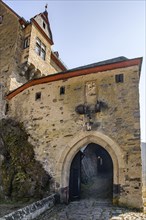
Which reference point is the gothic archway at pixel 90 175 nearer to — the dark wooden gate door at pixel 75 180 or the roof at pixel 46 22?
the dark wooden gate door at pixel 75 180

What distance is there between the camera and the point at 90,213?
6059mm

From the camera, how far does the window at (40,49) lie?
12.8m

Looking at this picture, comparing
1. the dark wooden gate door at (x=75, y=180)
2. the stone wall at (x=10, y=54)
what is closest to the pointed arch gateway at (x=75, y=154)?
the dark wooden gate door at (x=75, y=180)

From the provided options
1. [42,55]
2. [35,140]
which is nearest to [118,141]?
[35,140]

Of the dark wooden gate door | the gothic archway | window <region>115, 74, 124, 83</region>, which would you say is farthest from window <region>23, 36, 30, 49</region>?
the dark wooden gate door

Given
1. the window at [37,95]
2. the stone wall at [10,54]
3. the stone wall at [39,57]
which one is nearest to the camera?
the window at [37,95]

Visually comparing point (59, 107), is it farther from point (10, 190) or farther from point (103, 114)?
point (10, 190)

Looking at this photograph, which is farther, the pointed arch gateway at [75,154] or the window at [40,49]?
the window at [40,49]

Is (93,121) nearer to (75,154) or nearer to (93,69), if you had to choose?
(75,154)

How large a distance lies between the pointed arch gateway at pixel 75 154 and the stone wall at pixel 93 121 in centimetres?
4

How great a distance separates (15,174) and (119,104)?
5.21m

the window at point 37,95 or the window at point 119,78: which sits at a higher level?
the window at point 119,78

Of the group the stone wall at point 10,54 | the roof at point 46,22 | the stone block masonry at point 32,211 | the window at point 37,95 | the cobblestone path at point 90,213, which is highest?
the roof at point 46,22

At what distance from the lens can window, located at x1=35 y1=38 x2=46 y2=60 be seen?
12.8m
